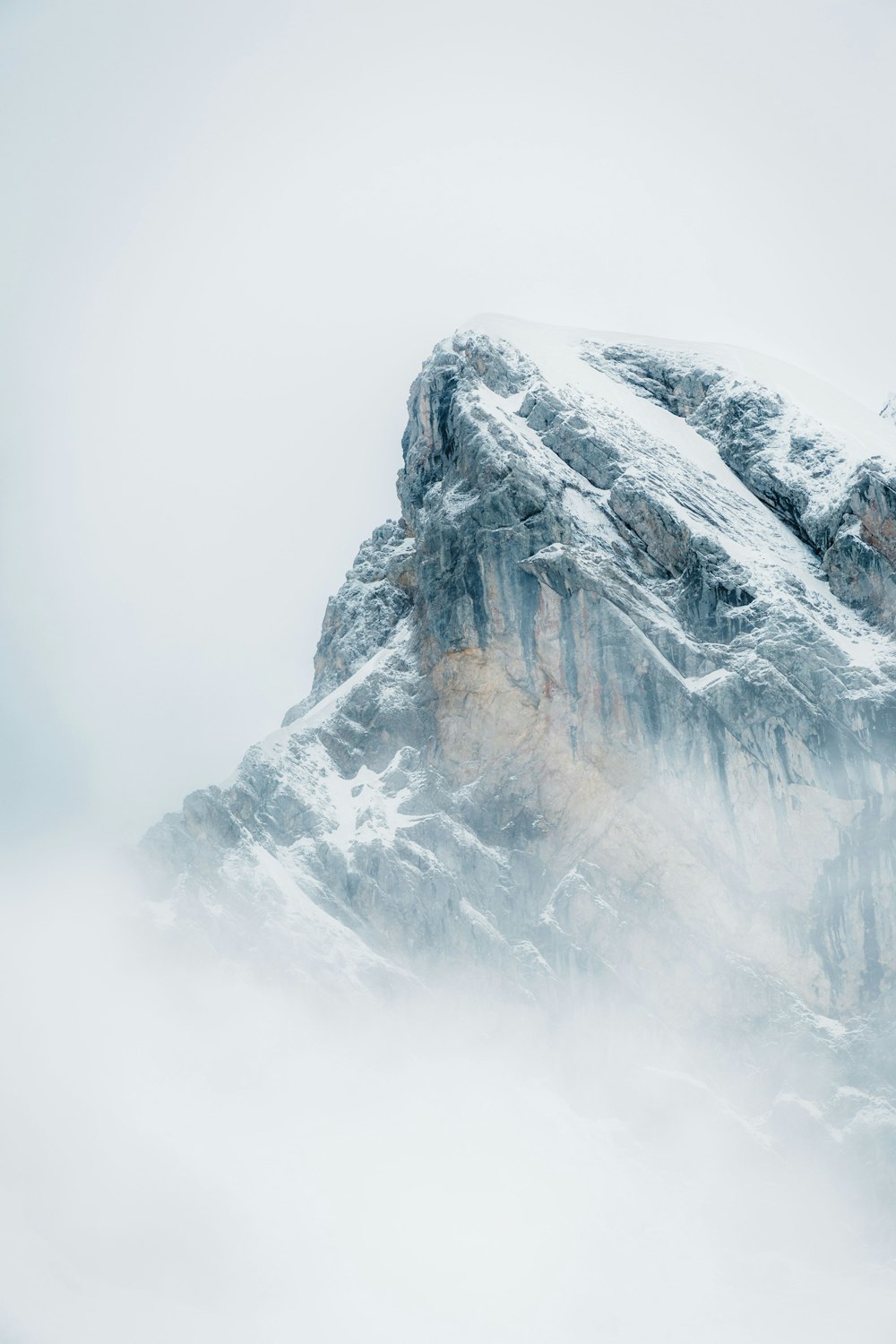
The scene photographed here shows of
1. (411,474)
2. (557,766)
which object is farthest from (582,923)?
(411,474)

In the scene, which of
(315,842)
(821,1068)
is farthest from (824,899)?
(315,842)

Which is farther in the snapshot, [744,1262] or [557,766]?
[557,766]

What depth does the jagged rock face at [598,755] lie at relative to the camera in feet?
440

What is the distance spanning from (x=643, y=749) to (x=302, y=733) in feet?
116

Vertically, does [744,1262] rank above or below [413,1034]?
below

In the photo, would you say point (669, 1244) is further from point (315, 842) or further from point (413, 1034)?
point (315, 842)

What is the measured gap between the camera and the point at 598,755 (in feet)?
452

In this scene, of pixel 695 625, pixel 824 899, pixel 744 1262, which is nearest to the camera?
pixel 744 1262

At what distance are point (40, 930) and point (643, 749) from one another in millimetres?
60427

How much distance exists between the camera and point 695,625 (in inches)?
5600

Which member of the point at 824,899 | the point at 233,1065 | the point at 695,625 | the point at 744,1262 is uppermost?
the point at 695,625

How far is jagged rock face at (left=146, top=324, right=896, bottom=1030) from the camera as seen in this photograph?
134 metres

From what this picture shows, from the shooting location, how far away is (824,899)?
134m

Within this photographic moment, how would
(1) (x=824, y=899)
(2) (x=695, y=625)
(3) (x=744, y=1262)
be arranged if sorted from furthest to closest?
(2) (x=695, y=625) < (1) (x=824, y=899) < (3) (x=744, y=1262)
